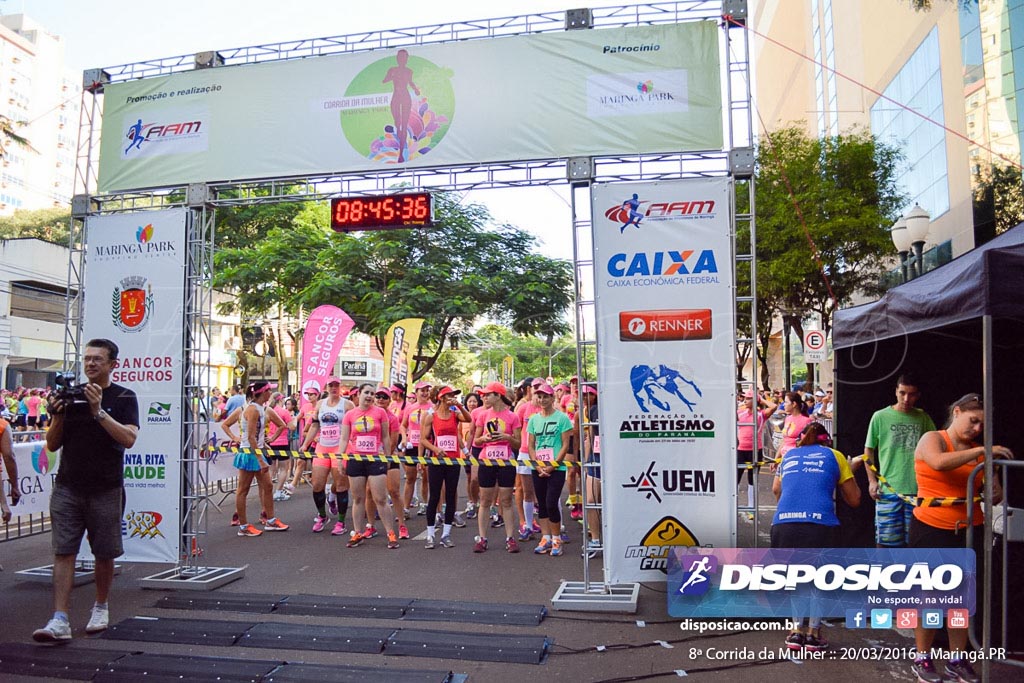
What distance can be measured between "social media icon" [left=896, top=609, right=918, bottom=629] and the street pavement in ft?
1.06

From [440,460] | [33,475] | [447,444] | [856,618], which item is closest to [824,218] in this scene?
[447,444]

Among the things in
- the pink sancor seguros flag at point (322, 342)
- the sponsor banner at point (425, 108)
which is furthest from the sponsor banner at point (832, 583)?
the pink sancor seguros flag at point (322, 342)

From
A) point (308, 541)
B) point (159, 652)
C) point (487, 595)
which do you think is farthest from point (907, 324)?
point (308, 541)

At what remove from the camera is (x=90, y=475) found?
19.2ft

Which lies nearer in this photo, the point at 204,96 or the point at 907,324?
the point at 907,324

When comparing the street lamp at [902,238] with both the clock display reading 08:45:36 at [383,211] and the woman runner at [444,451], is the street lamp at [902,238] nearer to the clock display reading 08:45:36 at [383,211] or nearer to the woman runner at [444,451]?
the woman runner at [444,451]

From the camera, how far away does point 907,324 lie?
591 centimetres

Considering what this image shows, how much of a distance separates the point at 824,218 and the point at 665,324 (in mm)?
21466

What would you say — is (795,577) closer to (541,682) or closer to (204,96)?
(541,682)

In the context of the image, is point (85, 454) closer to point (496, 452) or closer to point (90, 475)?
point (90, 475)

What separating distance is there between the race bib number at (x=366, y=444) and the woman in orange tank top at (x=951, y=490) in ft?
20.7

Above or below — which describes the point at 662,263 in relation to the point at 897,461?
above

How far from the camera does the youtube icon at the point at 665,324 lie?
6.66 m

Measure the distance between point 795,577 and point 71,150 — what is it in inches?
4622
